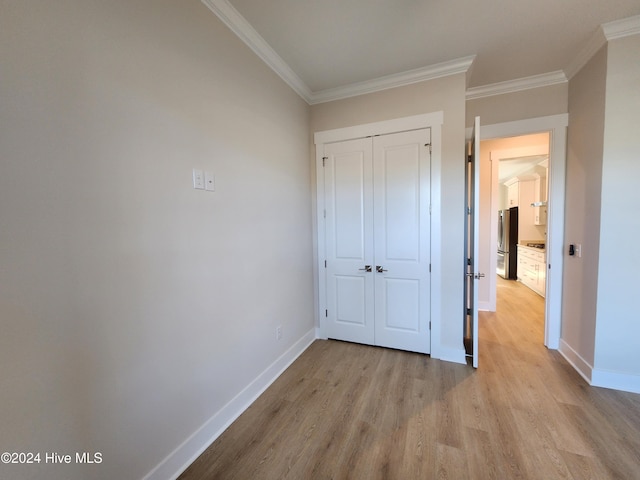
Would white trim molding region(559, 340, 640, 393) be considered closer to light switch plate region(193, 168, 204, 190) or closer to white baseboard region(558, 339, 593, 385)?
white baseboard region(558, 339, 593, 385)

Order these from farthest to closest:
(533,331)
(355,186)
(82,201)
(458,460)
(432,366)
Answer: (533,331) → (355,186) → (432,366) → (458,460) → (82,201)

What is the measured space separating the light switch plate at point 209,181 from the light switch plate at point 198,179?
0.03 meters

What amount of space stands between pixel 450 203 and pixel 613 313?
1.46m

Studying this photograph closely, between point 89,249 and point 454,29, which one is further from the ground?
point 454,29

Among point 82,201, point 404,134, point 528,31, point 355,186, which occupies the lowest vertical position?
point 82,201

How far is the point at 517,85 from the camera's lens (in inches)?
101

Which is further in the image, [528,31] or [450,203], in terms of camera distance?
[450,203]

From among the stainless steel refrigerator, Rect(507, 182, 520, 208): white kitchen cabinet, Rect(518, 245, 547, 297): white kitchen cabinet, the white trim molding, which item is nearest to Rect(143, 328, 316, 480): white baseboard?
the white trim molding

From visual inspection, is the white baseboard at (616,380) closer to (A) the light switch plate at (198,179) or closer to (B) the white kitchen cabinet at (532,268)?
(B) the white kitchen cabinet at (532,268)

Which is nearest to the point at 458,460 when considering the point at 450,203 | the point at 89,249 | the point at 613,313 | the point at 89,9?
the point at 613,313

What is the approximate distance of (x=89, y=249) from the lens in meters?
1.01

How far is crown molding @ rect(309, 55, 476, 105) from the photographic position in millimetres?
2236

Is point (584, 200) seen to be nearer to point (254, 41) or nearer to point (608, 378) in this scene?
point (608, 378)

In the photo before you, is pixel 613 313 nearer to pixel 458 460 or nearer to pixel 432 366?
pixel 432 366
